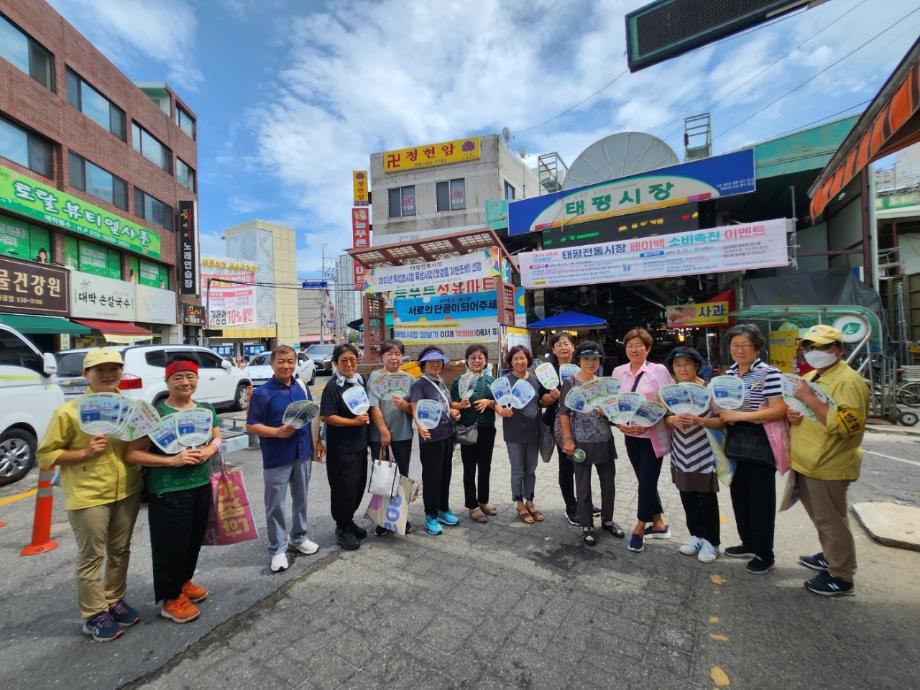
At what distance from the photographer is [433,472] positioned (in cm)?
371

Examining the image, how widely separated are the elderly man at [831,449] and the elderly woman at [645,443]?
871 mm

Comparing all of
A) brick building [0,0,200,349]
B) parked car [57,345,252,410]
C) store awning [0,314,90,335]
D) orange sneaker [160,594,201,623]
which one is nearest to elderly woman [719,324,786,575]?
orange sneaker [160,594,201,623]

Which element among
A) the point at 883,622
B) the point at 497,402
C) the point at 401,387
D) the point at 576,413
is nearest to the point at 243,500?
the point at 401,387

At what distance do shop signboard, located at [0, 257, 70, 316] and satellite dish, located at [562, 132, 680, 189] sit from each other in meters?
17.3

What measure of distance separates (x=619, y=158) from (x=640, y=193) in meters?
2.01

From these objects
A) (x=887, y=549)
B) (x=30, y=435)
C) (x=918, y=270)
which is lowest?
(x=887, y=549)

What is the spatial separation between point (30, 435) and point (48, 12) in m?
17.2

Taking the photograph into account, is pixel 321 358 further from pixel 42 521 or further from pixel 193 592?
pixel 193 592

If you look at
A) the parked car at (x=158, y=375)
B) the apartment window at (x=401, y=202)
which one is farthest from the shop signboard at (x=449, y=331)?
the apartment window at (x=401, y=202)

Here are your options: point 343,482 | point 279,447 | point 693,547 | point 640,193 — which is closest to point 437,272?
point 640,193

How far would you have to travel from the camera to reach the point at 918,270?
39.7 ft

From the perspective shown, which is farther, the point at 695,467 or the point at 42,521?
the point at 42,521

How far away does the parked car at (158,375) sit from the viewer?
7080mm

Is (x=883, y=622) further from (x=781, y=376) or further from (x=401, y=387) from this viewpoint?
(x=401, y=387)
